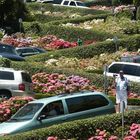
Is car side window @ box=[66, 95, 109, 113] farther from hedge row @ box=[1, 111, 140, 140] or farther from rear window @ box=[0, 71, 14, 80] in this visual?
rear window @ box=[0, 71, 14, 80]

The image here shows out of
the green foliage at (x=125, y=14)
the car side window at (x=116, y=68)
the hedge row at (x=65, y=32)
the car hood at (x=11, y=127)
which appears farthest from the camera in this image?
the green foliage at (x=125, y=14)

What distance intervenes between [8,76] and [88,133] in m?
8.27

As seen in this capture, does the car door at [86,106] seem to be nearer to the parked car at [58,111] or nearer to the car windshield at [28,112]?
the parked car at [58,111]

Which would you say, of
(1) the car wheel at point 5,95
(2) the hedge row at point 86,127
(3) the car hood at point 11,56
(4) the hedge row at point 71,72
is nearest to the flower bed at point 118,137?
(2) the hedge row at point 86,127

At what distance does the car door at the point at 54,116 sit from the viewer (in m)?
20.0

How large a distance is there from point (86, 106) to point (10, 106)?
11.4ft

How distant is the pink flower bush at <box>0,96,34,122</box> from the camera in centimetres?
2347

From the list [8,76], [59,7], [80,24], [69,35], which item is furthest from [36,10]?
[8,76]

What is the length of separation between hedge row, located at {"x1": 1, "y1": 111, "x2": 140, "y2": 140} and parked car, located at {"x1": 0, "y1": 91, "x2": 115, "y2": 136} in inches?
48.1

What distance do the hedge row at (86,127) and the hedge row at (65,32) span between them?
2901 centimetres

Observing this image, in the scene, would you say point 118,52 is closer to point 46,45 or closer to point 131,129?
point 46,45

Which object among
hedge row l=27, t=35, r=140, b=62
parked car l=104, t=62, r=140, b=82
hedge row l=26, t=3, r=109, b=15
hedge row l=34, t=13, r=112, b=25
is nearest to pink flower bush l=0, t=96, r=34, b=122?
parked car l=104, t=62, r=140, b=82

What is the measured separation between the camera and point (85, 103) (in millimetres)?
21344

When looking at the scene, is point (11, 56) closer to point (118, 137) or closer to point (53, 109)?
point (53, 109)
